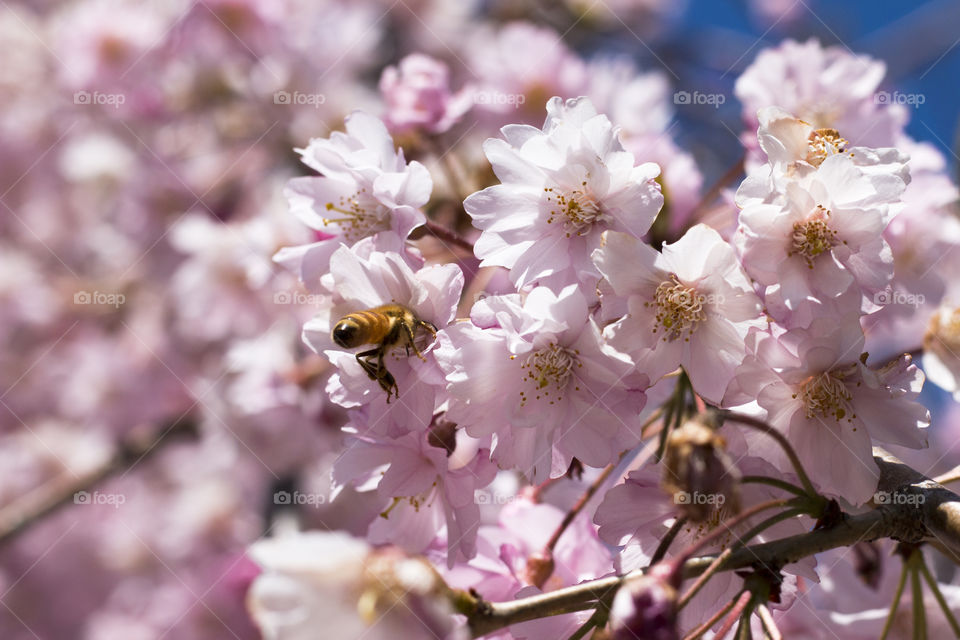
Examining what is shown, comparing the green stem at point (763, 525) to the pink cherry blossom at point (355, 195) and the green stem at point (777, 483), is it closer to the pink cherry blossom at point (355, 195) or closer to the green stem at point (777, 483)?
the green stem at point (777, 483)

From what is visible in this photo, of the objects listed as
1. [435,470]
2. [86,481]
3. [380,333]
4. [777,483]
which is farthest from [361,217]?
[86,481]

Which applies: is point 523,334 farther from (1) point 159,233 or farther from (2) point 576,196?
(1) point 159,233

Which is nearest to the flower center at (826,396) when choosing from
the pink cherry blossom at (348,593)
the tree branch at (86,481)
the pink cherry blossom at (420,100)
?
the pink cherry blossom at (348,593)

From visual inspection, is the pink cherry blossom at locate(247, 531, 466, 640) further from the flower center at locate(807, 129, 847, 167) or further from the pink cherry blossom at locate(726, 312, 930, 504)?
the flower center at locate(807, 129, 847, 167)

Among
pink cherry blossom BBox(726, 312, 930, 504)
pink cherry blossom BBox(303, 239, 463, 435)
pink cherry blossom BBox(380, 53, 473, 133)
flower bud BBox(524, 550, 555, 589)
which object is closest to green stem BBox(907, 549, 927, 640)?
pink cherry blossom BBox(726, 312, 930, 504)

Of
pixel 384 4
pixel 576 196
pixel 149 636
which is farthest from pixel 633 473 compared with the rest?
pixel 384 4
